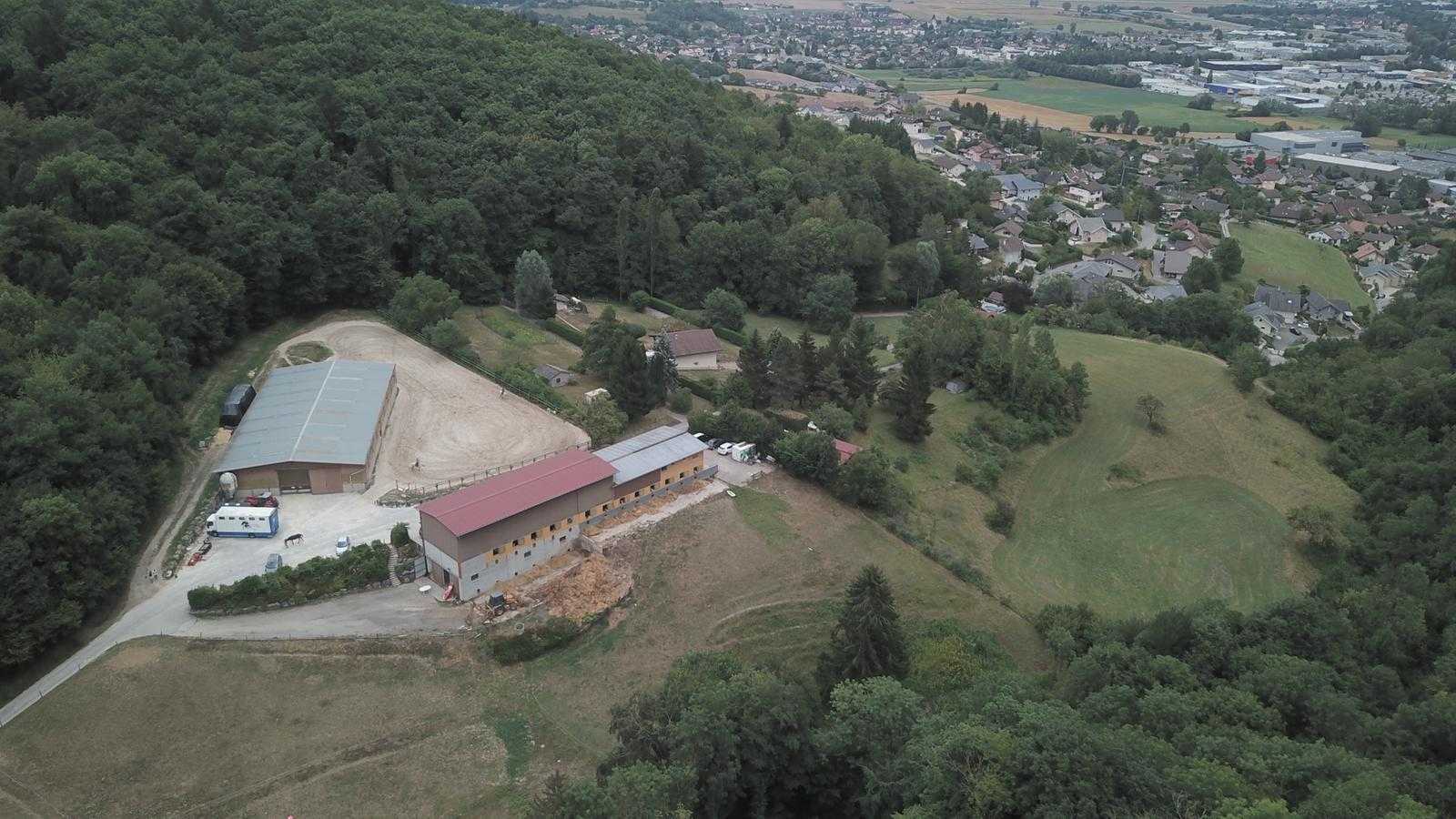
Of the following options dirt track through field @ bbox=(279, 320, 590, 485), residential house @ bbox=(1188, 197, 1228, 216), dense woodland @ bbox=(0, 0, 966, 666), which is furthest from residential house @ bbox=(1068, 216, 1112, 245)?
dirt track through field @ bbox=(279, 320, 590, 485)

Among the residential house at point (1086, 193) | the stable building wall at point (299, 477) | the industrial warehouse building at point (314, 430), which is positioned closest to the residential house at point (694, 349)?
the industrial warehouse building at point (314, 430)

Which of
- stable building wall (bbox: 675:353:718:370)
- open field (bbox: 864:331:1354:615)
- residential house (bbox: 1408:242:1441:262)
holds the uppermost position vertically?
stable building wall (bbox: 675:353:718:370)

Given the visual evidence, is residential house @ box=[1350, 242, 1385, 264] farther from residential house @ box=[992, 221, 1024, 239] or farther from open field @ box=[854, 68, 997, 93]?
open field @ box=[854, 68, 997, 93]

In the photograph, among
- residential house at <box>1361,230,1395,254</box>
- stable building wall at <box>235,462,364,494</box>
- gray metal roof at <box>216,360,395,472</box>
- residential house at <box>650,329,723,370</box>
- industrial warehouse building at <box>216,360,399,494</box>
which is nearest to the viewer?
stable building wall at <box>235,462,364,494</box>

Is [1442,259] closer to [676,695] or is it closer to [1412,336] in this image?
[1412,336]

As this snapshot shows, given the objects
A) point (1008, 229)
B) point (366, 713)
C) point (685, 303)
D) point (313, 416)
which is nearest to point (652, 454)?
point (313, 416)

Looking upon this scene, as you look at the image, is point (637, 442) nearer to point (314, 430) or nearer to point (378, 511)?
point (378, 511)

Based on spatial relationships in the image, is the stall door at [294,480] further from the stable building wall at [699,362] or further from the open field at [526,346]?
the stable building wall at [699,362]
